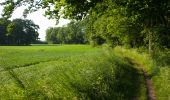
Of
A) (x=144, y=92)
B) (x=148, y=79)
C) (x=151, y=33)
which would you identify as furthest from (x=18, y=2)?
(x=151, y=33)

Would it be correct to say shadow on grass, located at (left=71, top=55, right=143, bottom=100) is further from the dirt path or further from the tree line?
the tree line

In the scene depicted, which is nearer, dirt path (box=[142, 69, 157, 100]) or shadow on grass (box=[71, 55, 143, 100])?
shadow on grass (box=[71, 55, 143, 100])

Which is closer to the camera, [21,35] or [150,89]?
[150,89]

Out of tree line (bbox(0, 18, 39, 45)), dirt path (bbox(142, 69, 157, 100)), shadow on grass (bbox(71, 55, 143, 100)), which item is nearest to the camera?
shadow on grass (bbox(71, 55, 143, 100))

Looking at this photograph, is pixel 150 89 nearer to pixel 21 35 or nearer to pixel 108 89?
pixel 108 89

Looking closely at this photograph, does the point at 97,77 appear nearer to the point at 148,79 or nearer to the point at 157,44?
the point at 148,79

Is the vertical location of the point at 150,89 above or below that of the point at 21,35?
below

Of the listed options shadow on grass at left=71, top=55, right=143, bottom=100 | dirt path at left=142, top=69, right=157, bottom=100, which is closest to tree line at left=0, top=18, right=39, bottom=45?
dirt path at left=142, top=69, right=157, bottom=100

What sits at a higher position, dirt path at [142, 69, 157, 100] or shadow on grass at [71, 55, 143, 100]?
shadow on grass at [71, 55, 143, 100]

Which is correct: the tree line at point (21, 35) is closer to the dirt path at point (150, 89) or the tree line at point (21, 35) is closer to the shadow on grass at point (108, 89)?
the dirt path at point (150, 89)

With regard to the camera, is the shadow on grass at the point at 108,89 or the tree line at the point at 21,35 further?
the tree line at the point at 21,35

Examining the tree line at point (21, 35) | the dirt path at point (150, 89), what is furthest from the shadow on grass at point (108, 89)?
the tree line at point (21, 35)

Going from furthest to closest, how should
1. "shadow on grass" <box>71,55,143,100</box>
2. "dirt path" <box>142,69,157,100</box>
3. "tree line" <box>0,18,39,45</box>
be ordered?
"tree line" <box>0,18,39,45</box> → "dirt path" <box>142,69,157,100</box> → "shadow on grass" <box>71,55,143,100</box>

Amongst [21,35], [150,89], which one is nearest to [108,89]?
[150,89]
